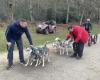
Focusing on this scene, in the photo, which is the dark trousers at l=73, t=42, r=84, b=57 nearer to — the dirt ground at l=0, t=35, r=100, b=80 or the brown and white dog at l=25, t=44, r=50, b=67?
the dirt ground at l=0, t=35, r=100, b=80

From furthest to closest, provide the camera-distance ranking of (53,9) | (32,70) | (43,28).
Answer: (53,9), (43,28), (32,70)

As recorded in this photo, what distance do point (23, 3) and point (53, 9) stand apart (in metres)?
4.42

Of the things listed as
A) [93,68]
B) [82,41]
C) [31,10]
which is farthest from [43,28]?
[93,68]

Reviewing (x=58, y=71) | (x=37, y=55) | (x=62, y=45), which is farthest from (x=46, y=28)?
(x=58, y=71)

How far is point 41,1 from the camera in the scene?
37.5m

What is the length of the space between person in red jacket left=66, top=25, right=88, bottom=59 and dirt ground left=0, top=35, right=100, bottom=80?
0.55m

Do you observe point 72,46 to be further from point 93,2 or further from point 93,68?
point 93,2

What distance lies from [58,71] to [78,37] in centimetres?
279

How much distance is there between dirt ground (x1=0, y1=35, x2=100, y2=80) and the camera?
974cm

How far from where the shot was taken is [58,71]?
10.7 m

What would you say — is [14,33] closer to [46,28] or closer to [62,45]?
[62,45]

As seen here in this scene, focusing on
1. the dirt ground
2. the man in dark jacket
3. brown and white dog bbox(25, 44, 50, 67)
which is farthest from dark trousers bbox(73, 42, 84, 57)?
the man in dark jacket

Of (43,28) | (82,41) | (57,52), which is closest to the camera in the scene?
(82,41)

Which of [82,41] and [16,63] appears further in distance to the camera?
[82,41]
